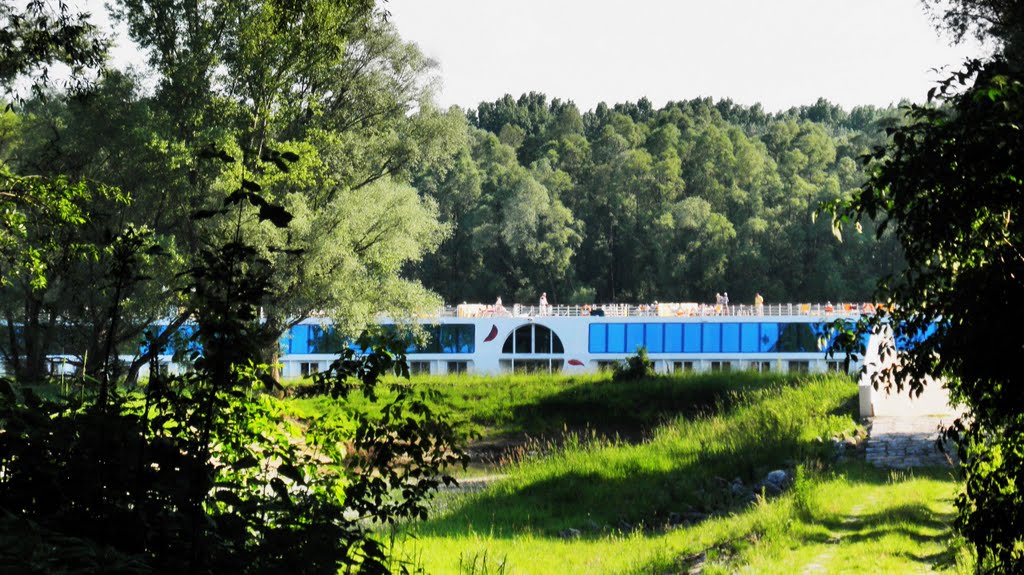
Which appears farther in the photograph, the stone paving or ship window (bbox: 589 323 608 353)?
ship window (bbox: 589 323 608 353)

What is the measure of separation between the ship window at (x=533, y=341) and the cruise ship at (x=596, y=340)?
4 cm

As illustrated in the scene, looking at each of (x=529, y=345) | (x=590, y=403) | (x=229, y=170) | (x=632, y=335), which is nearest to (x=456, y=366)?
(x=529, y=345)

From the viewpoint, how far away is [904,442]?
12.0 meters

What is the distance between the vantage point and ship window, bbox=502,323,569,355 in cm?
4122

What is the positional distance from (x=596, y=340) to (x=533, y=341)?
243cm

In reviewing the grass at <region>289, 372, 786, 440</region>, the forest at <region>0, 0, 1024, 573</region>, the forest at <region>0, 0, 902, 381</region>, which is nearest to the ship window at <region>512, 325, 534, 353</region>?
the forest at <region>0, 0, 1024, 573</region>

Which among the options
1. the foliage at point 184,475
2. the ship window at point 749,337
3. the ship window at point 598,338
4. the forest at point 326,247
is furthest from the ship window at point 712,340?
the foliage at point 184,475

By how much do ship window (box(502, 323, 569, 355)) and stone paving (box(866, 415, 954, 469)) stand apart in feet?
90.1

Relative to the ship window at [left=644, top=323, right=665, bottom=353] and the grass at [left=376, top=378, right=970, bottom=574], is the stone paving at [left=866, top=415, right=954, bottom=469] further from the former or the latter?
the ship window at [left=644, top=323, right=665, bottom=353]

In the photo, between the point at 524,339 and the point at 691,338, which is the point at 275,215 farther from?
the point at 691,338

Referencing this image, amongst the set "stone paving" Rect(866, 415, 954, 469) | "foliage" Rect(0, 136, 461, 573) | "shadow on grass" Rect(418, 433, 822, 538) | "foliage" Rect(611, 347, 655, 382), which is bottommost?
"shadow on grass" Rect(418, 433, 822, 538)

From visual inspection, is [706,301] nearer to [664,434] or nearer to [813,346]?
[813,346]

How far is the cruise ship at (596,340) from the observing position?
4047 cm

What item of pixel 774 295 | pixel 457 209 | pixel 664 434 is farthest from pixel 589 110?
pixel 664 434
